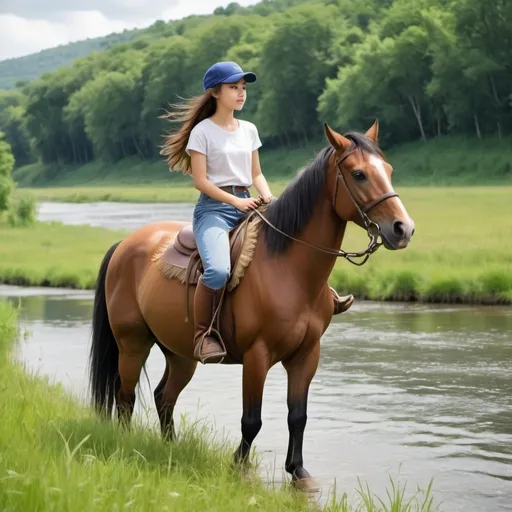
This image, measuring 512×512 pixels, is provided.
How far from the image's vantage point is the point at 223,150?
7.44 m

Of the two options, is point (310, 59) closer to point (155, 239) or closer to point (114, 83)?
point (114, 83)

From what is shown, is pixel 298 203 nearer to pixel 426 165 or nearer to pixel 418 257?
pixel 418 257

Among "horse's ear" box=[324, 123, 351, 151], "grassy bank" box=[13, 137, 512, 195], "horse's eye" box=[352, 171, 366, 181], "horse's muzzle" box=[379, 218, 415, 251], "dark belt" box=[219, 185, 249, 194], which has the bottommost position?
"grassy bank" box=[13, 137, 512, 195]

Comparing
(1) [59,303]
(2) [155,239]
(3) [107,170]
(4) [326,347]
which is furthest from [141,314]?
(3) [107,170]

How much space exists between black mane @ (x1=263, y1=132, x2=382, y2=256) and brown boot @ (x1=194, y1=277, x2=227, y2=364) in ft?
1.62

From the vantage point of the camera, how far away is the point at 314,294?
284 inches

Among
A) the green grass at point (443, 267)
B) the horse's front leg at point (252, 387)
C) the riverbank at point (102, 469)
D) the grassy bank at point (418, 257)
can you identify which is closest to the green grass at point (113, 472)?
the riverbank at point (102, 469)

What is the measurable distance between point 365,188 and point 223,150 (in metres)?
1.16

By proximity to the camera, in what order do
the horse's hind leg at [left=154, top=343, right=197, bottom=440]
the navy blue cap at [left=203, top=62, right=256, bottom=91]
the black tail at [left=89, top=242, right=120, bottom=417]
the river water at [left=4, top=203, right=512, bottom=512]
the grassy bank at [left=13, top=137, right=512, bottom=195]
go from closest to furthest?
the navy blue cap at [left=203, top=62, right=256, bottom=91], the river water at [left=4, top=203, right=512, bottom=512], the horse's hind leg at [left=154, top=343, right=197, bottom=440], the black tail at [left=89, top=242, right=120, bottom=417], the grassy bank at [left=13, top=137, right=512, bottom=195]

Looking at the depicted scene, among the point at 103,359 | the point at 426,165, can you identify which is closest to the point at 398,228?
the point at 103,359

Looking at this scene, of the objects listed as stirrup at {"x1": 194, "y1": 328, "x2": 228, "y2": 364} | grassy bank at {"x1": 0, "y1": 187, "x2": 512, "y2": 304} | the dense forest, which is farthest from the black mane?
the dense forest

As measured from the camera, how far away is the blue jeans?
7199 mm

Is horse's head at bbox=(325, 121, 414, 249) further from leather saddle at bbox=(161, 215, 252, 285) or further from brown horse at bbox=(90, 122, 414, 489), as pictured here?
leather saddle at bbox=(161, 215, 252, 285)

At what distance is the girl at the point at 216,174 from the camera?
730 cm
